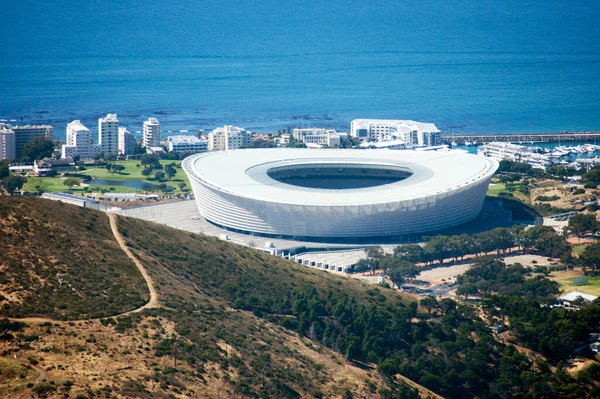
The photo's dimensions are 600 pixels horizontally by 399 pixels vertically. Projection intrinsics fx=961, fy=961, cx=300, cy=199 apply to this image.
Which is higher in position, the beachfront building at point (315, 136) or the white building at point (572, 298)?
the beachfront building at point (315, 136)

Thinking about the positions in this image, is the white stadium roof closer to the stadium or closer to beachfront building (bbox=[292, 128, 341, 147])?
the stadium

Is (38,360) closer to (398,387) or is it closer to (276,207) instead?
(398,387)

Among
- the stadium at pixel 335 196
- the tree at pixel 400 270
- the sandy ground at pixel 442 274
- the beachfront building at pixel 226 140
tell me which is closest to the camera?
the tree at pixel 400 270

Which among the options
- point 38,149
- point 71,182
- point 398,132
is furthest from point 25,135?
point 398,132

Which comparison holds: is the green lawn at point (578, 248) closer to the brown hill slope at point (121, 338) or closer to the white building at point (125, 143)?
the brown hill slope at point (121, 338)

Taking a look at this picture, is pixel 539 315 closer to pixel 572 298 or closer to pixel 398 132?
pixel 572 298

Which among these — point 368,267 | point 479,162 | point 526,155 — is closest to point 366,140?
point 526,155

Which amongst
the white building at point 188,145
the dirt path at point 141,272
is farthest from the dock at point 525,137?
the dirt path at point 141,272

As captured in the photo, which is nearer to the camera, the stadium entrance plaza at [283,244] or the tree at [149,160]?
the stadium entrance plaza at [283,244]
